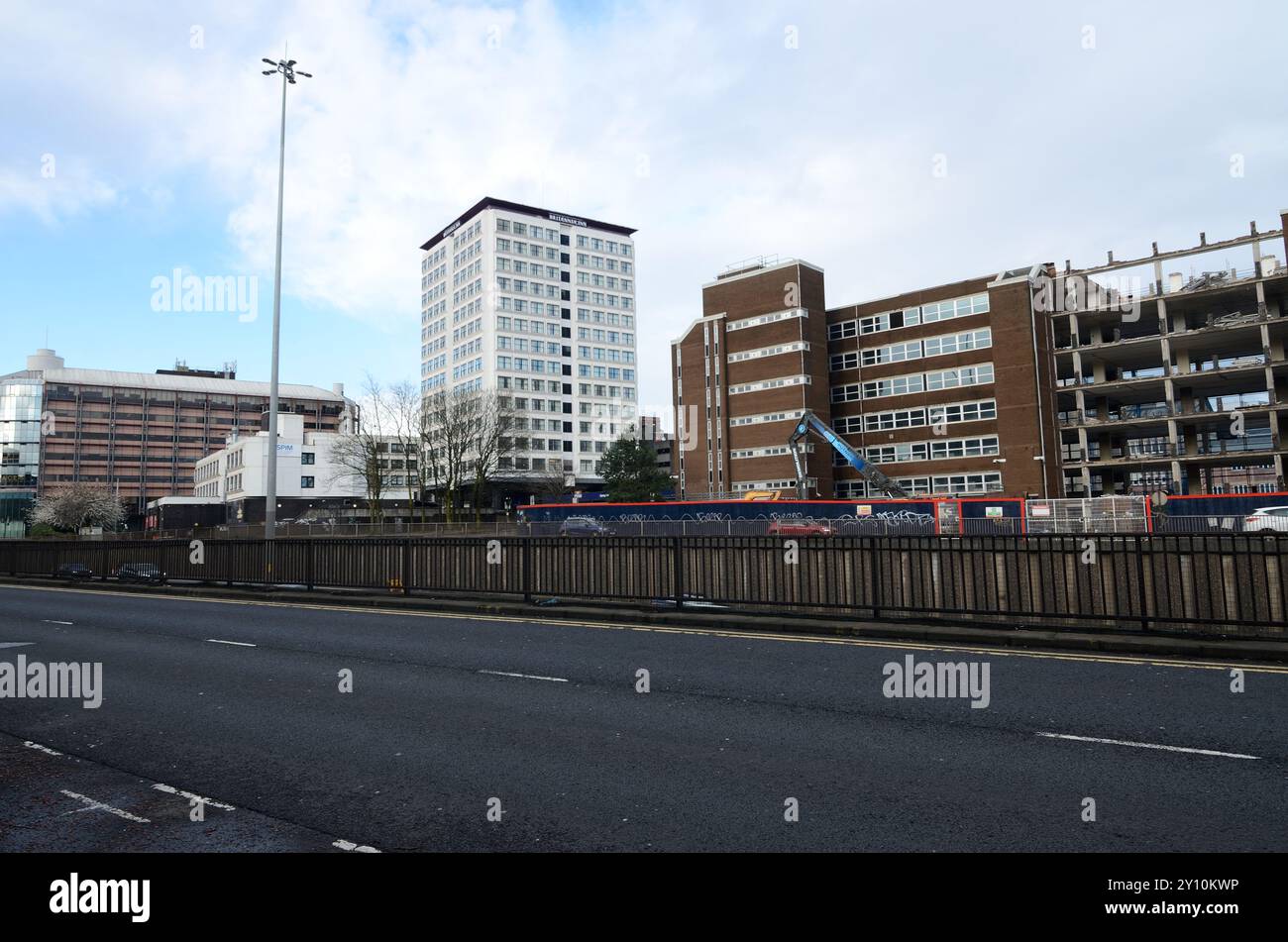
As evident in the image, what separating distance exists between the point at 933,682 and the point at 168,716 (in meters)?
7.78

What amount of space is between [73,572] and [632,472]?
196ft

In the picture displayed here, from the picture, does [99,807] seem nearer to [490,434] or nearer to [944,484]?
[944,484]

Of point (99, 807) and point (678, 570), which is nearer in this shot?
point (99, 807)

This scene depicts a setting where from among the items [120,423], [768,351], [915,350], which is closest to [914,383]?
[915,350]

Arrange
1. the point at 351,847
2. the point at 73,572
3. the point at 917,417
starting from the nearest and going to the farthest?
the point at 351,847 < the point at 73,572 < the point at 917,417

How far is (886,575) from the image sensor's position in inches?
496

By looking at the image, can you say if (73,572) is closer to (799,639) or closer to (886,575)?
(799,639)

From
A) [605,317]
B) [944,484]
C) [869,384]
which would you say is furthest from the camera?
[605,317]

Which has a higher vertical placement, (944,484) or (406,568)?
(944,484)

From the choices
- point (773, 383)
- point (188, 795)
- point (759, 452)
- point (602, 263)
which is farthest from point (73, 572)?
point (602, 263)

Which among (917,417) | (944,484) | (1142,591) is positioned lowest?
(1142,591)

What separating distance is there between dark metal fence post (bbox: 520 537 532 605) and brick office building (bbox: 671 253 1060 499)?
43.7 m

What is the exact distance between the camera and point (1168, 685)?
8.13 meters

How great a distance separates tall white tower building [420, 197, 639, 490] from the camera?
345ft
